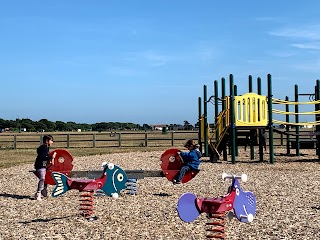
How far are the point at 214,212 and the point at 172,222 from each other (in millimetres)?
2294

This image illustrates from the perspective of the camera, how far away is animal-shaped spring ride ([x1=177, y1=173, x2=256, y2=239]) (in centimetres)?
511

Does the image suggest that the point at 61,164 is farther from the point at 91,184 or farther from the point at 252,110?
the point at 252,110

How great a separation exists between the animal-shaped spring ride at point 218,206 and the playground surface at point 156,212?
101 cm

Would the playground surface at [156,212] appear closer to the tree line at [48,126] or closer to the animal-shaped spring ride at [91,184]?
the animal-shaped spring ride at [91,184]

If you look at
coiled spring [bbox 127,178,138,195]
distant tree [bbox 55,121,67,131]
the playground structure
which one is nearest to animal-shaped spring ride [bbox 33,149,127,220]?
A: coiled spring [bbox 127,178,138,195]

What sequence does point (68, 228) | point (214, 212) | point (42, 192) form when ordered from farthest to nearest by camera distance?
1. point (42, 192)
2. point (68, 228)
3. point (214, 212)

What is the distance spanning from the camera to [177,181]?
410 inches

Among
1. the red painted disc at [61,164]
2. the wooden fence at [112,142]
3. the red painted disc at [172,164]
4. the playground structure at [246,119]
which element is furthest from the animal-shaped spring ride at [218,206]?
the wooden fence at [112,142]

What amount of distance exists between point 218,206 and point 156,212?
3.25m

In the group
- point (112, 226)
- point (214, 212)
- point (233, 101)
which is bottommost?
point (112, 226)

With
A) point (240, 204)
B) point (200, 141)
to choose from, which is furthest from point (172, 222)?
point (200, 141)

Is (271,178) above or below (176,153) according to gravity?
below

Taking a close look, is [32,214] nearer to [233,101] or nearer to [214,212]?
[214,212]

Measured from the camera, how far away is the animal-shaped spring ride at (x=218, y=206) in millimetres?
5105
